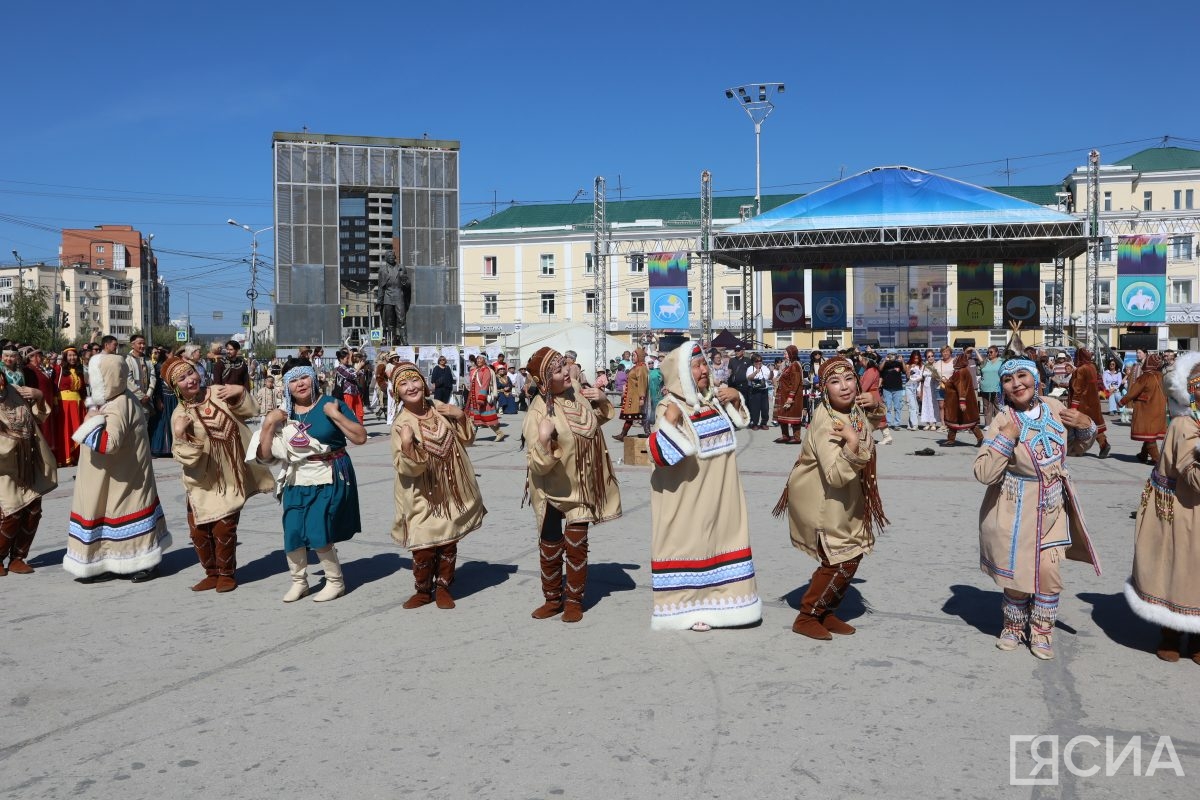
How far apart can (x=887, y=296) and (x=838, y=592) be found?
29.4 metres

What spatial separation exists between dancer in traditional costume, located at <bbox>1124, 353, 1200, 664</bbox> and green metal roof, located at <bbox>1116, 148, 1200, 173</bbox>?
65.2 meters

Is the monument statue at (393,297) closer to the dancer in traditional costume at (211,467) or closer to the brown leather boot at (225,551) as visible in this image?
the dancer in traditional costume at (211,467)

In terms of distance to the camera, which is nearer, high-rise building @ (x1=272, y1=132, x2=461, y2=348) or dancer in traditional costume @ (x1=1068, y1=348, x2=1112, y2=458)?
dancer in traditional costume @ (x1=1068, y1=348, x2=1112, y2=458)

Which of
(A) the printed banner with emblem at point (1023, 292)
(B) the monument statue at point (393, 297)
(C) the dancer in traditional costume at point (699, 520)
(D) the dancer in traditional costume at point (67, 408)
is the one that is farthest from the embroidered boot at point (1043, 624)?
(B) the monument statue at point (393, 297)

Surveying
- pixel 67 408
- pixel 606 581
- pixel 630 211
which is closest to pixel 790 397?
pixel 606 581

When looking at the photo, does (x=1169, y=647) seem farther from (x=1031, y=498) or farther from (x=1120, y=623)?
(x=1031, y=498)

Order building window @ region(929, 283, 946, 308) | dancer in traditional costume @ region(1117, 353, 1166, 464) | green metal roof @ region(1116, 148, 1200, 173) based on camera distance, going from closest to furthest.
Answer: dancer in traditional costume @ region(1117, 353, 1166, 464) → building window @ region(929, 283, 946, 308) → green metal roof @ region(1116, 148, 1200, 173)

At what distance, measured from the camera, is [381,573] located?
7273 millimetres

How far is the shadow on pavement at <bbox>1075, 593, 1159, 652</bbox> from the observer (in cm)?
538

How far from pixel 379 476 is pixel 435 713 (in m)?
8.31

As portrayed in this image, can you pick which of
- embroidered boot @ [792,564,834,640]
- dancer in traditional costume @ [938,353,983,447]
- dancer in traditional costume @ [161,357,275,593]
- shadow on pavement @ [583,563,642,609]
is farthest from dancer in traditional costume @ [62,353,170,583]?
dancer in traditional costume @ [938,353,983,447]

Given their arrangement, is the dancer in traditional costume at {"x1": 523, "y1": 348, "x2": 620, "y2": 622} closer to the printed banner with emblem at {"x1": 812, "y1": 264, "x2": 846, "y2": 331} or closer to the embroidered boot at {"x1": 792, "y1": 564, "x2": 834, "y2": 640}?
the embroidered boot at {"x1": 792, "y1": 564, "x2": 834, "y2": 640}

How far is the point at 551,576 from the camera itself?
19.6ft

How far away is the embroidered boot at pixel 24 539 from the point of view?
24.4 ft
